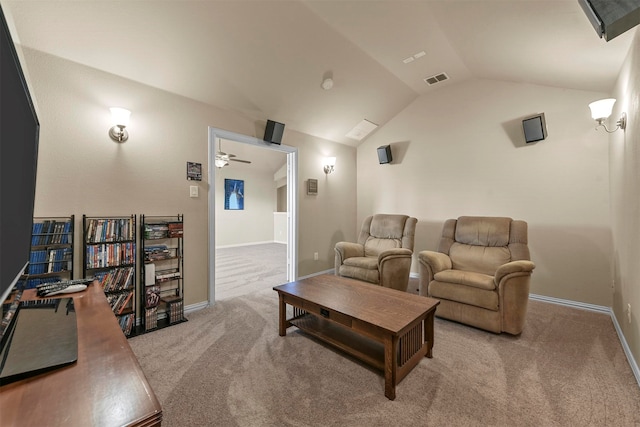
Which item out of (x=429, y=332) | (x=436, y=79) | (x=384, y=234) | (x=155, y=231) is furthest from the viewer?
(x=384, y=234)

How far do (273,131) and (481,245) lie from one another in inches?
112

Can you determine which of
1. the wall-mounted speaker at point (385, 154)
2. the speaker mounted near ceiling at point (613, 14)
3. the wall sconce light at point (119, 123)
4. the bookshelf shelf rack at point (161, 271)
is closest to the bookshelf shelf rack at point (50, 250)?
the bookshelf shelf rack at point (161, 271)

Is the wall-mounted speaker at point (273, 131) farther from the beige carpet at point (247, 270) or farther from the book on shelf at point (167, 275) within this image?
the beige carpet at point (247, 270)

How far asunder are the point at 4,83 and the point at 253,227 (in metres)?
7.68

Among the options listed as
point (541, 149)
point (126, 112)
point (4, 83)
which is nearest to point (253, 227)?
point (126, 112)

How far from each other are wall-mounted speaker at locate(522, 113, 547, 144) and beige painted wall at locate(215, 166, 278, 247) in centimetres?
554

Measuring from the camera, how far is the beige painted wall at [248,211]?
747cm

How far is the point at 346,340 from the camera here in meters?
2.08

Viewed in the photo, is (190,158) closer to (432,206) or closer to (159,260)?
(159,260)

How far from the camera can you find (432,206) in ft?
13.6

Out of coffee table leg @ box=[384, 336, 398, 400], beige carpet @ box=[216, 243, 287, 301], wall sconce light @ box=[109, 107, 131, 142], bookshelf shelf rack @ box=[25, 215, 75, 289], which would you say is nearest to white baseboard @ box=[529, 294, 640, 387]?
coffee table leg @ box=[384, 336, 398, 400]

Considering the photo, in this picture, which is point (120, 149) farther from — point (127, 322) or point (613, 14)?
point (613, 14)

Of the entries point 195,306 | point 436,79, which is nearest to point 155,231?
point 195,306

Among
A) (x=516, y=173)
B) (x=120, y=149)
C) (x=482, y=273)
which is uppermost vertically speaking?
(x=120, y=149)
